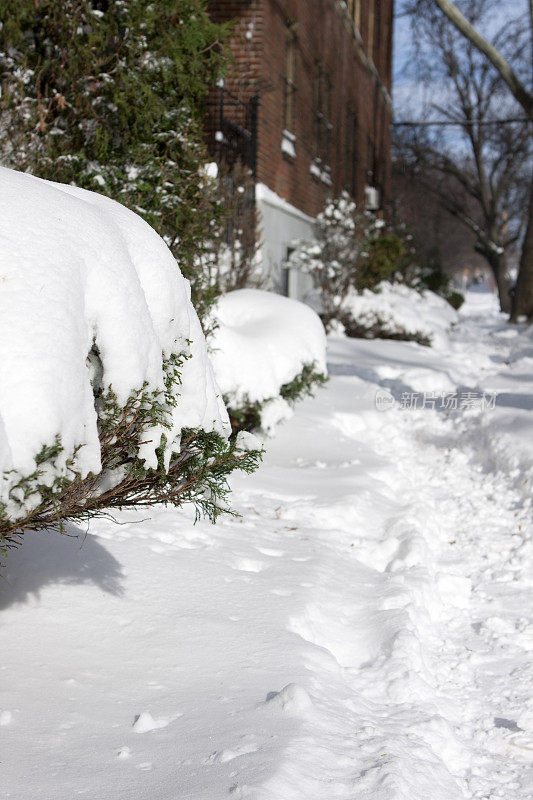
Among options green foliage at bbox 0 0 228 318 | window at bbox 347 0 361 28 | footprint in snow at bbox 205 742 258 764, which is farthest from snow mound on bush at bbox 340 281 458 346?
footprint in snow at bbox 205 742 258 764

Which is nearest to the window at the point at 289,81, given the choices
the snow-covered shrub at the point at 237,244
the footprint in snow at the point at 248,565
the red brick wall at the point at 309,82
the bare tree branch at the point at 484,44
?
the red brick wall at the point at 309,82

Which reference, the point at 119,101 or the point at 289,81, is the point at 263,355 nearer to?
the point at 119,101

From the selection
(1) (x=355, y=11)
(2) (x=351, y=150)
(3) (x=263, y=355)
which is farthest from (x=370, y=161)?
(3) (x=263, y=355)

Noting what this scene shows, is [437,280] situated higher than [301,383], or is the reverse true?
[437,280]

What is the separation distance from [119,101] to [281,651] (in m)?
3.99

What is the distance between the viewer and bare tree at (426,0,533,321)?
29.2 feet

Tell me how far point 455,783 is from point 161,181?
4162mm

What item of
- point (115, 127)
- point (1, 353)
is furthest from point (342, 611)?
point (115, 127)

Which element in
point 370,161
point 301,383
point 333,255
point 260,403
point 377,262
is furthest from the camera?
point 370,161

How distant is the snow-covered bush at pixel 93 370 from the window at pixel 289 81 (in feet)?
40.1

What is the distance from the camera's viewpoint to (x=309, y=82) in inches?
616

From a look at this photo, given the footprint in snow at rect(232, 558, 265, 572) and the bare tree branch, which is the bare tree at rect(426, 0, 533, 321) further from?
the footprint in snow at rect(232, 558, 265, 572)

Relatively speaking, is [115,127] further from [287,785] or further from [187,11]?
[287,785]

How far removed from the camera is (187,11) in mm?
5637
